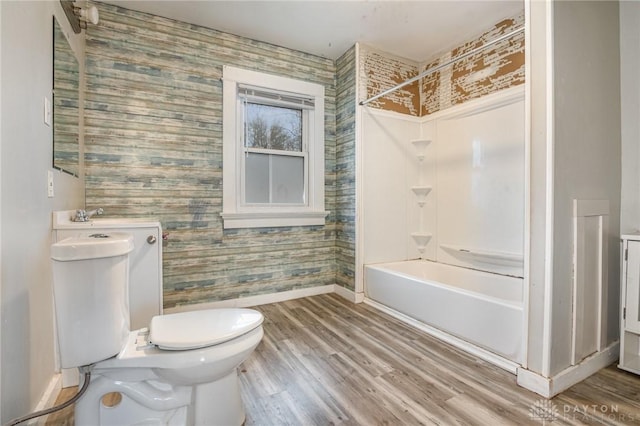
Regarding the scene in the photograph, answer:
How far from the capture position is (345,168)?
3008 mm

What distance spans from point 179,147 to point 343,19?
5.76ft

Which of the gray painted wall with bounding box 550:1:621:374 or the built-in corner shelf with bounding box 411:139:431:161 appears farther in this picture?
the built-in corner shelf with bounding box 411:139:431:161

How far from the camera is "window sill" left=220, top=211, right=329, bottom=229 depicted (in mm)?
2666

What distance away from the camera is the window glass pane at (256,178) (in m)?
2.81

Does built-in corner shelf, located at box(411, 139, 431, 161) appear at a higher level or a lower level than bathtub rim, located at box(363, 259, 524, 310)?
higher

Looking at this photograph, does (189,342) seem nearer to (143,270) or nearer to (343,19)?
(143,270)

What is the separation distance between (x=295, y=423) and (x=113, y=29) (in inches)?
115

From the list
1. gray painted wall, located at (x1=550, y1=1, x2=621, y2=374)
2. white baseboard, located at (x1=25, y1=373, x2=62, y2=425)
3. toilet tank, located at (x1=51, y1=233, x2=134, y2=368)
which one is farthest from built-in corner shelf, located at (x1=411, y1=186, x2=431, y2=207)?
white baseboard, located at (x1=25, y1=373, x2=62, y2=425)

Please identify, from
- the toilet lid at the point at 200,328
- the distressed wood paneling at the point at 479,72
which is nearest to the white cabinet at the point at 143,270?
the toilet lid at the point at 200,328

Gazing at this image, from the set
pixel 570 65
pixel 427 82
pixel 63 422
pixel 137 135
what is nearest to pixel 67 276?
pixel 63 422

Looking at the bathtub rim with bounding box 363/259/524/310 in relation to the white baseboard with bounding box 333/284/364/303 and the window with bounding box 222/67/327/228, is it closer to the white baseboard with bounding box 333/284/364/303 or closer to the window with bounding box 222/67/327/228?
the white baseboard with bounding box 333/284/364/303

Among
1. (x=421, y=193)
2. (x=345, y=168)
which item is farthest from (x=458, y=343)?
(x=345, y=168)

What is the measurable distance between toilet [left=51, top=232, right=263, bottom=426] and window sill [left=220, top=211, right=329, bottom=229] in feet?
4.71

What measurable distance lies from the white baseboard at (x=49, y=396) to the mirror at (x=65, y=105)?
3.54 ft
